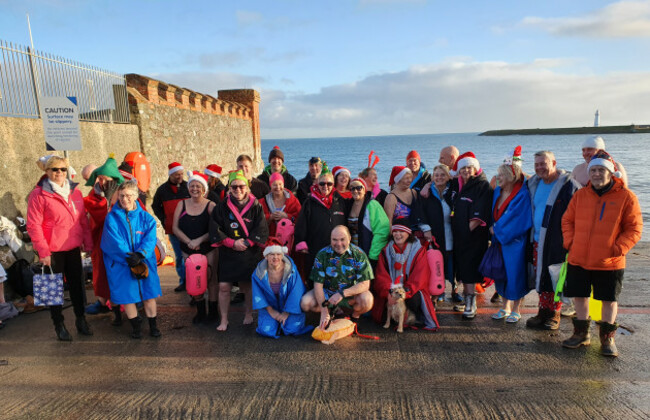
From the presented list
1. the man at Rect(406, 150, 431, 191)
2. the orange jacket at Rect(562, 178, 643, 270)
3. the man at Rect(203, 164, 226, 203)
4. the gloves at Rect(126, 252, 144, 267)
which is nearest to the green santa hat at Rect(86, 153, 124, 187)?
the gloves at Rect(126, 252, 144, 267)

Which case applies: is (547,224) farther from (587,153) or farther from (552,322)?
(587,153)

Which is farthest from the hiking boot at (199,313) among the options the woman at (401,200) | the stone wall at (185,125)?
the stone wall at (185,125)

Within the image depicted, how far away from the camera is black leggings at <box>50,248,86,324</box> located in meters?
4.21

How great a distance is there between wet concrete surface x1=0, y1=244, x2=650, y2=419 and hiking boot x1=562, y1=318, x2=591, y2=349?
80 millimetres

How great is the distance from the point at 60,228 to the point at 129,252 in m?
0.73

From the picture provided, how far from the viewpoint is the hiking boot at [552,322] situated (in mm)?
4438

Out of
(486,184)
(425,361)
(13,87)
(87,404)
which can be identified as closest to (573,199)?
(486,184)

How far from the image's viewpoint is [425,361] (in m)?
3.79

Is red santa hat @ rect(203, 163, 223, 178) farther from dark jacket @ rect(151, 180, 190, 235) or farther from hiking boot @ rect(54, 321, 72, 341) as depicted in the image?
hiking boot @ rect(54, 321, 72, 341)

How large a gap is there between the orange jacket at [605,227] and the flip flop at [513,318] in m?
1.11

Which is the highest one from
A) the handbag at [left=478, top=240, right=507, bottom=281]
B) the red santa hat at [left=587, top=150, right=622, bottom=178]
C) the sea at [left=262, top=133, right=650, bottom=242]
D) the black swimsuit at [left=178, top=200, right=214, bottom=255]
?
the red santa hat at [left=587, top=150, right=622, bottom=178]

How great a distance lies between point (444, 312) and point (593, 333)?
5.15 ft

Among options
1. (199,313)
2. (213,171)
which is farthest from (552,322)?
(213,171)

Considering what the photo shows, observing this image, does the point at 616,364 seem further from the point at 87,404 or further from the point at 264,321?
the point at 87,404
